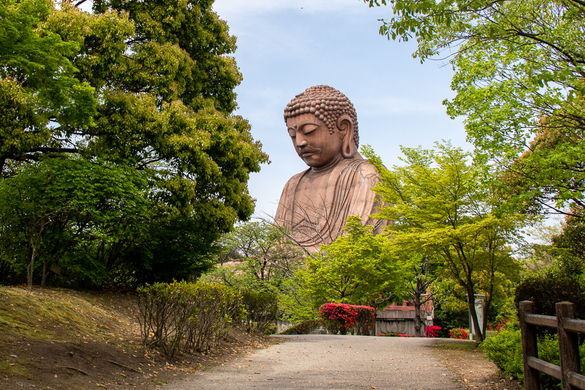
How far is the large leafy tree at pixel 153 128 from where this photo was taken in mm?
10602

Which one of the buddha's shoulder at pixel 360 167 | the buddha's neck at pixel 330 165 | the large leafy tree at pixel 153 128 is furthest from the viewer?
the buddha's neck at pixel 330 165

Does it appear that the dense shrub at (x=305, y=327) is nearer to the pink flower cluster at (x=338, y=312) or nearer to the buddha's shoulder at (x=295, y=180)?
the pink flower cluster at (x=338, y=312)

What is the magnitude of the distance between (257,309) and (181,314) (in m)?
4.88

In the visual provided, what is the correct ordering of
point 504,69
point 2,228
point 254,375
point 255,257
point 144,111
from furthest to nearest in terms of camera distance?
point 255,257
point 144,111
point 2,228
point 504,69
point 254,375

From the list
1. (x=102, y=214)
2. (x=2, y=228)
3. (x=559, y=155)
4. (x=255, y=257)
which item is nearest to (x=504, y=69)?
(x=559, y=155)

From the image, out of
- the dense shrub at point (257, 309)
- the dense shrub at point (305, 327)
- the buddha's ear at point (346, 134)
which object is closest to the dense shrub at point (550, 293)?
the dense shrub at point (257, 309)

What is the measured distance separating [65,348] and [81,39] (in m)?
7.11

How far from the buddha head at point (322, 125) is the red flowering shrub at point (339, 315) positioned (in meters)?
10.9

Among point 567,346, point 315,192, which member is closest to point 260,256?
point 315,192

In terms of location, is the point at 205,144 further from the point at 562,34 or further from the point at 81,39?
the point at 562,34

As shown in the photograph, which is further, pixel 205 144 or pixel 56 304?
pixel 205 144

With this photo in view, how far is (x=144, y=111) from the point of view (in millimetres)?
11469

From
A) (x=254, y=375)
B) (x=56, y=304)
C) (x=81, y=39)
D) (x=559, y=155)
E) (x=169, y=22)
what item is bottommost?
(x=254, y=375)

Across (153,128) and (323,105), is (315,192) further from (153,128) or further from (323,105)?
(153,128)
